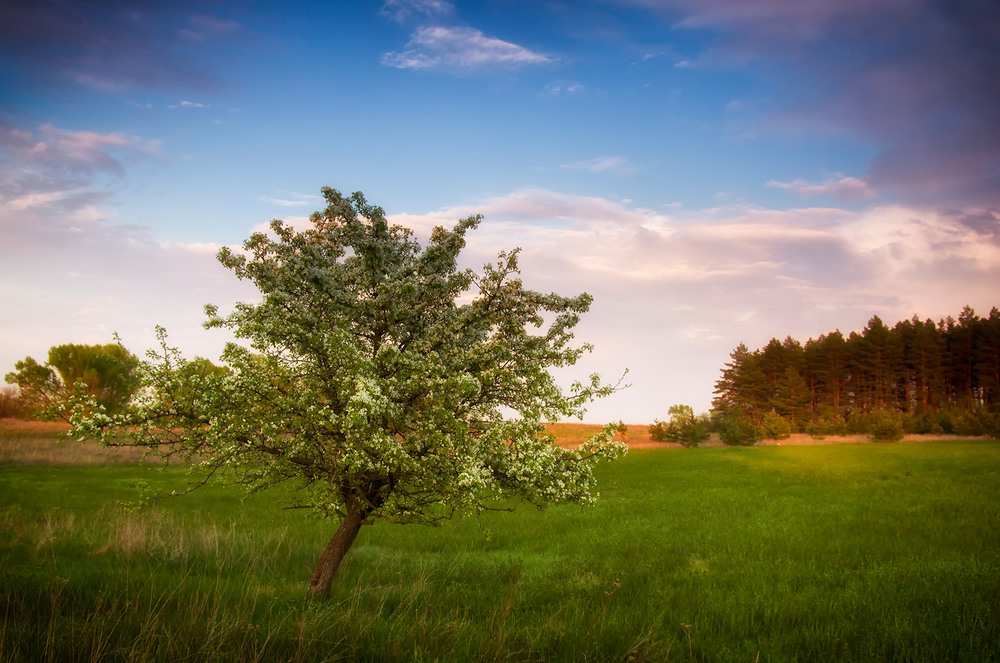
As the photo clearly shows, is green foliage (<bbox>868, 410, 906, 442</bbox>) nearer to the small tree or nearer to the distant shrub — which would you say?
the distant shrub

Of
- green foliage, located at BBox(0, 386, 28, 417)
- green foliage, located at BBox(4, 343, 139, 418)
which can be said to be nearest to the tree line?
green foliage, located at BBox(4, 343, 139, 418)

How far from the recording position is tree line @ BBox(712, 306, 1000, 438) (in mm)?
90062

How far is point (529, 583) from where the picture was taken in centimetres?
1424

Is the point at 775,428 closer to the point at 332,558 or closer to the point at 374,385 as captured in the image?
the point at 332,558

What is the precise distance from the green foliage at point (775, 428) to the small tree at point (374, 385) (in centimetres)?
8194

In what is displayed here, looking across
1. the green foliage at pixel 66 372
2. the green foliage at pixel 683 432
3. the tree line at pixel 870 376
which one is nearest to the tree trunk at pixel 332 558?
the green foliage at pixel 683 432

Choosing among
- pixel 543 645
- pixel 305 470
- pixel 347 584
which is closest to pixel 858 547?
pixel 543 645

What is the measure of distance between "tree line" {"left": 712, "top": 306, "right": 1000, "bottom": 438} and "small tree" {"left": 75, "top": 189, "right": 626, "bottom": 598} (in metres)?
82.1

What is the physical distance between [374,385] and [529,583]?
8.76 m

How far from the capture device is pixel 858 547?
59.0ft

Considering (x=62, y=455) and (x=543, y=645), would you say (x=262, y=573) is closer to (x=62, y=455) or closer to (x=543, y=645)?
(x=543, y=645)

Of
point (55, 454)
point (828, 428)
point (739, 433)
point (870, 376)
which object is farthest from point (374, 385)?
point (870, 376)

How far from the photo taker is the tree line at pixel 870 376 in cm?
9006

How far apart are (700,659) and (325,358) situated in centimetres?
853
